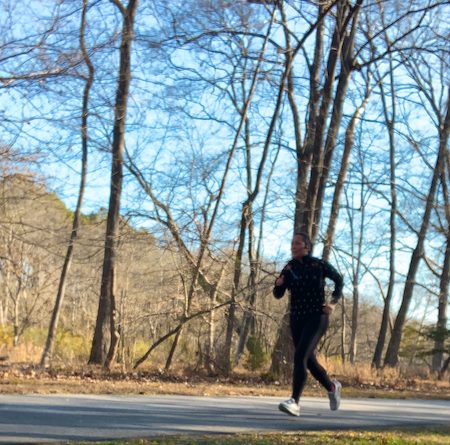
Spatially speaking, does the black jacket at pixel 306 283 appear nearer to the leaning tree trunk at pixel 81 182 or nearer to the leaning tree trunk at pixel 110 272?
the leaning tree trunk at pixel 81 182

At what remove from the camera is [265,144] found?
1936 centimetres

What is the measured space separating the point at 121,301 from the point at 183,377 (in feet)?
12.8

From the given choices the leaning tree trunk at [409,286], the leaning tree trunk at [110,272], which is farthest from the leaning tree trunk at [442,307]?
the leaning tree trunk at [110,272]

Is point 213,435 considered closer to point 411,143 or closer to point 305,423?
point 305,423

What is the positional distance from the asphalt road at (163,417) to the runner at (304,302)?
696 mm

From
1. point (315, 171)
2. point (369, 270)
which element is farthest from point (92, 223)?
point (369, 270)

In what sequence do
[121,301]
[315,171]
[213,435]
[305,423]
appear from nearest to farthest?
1. [213,435]
2. [305,423]
3. [315,171]
4. [121,301]

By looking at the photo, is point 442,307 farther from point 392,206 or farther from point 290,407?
point 290,407

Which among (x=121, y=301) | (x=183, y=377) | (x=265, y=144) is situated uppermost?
(x=265, y=144)

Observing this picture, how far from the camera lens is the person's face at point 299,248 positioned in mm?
7004

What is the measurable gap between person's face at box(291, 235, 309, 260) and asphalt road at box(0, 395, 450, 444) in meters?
1.75

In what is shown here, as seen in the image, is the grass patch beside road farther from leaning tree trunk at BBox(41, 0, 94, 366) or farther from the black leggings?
leaning tree trunk at BBox(41, 0, 94, 366)

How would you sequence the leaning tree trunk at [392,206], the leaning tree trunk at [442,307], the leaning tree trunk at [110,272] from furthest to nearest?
the leaning tree trunk at [442,307], the leaning tree trunk at [392,206], the leaning tree trunk at [110,272]

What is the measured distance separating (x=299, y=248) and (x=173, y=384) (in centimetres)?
703
